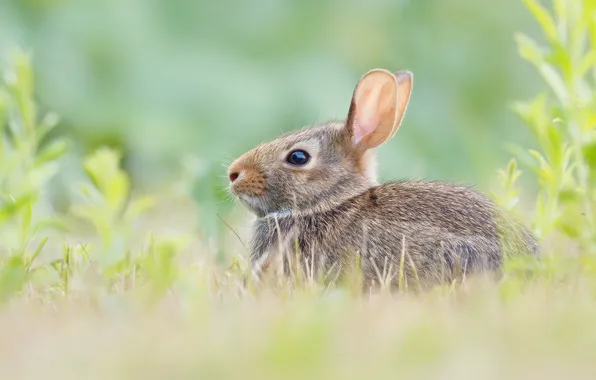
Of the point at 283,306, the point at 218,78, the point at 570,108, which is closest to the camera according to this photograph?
the point at 283,306

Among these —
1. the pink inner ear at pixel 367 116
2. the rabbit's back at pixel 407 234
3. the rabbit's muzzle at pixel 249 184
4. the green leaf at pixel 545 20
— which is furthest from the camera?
the pink inner ear at pixel 367 116

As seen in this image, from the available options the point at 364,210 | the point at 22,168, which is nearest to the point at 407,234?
the point at 364,210

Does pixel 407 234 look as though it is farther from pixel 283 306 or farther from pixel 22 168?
pixel 22 168

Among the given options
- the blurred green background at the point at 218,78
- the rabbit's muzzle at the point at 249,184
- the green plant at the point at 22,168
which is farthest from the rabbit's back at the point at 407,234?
the blurred green background at the point at 218,78

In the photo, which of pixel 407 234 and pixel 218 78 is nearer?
pixel 407 234

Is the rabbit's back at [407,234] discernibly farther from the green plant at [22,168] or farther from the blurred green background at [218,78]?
the blurred green background at [218,78]

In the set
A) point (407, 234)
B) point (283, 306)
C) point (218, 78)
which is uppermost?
point (218, 78)

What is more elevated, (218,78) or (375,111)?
(218,78)

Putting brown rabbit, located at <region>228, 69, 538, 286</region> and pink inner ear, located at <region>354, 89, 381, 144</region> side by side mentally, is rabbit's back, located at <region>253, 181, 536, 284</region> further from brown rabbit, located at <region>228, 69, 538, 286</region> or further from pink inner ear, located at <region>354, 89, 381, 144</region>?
pink inner ear, located at <region>354, 89, 381, 144</region>

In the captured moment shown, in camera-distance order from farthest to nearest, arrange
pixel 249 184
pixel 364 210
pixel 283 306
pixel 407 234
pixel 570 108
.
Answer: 1. pixel 249 184
2. pixel 364 210
3. pixel 407 234
4. pixel 570 108
5. pixel 283 306
